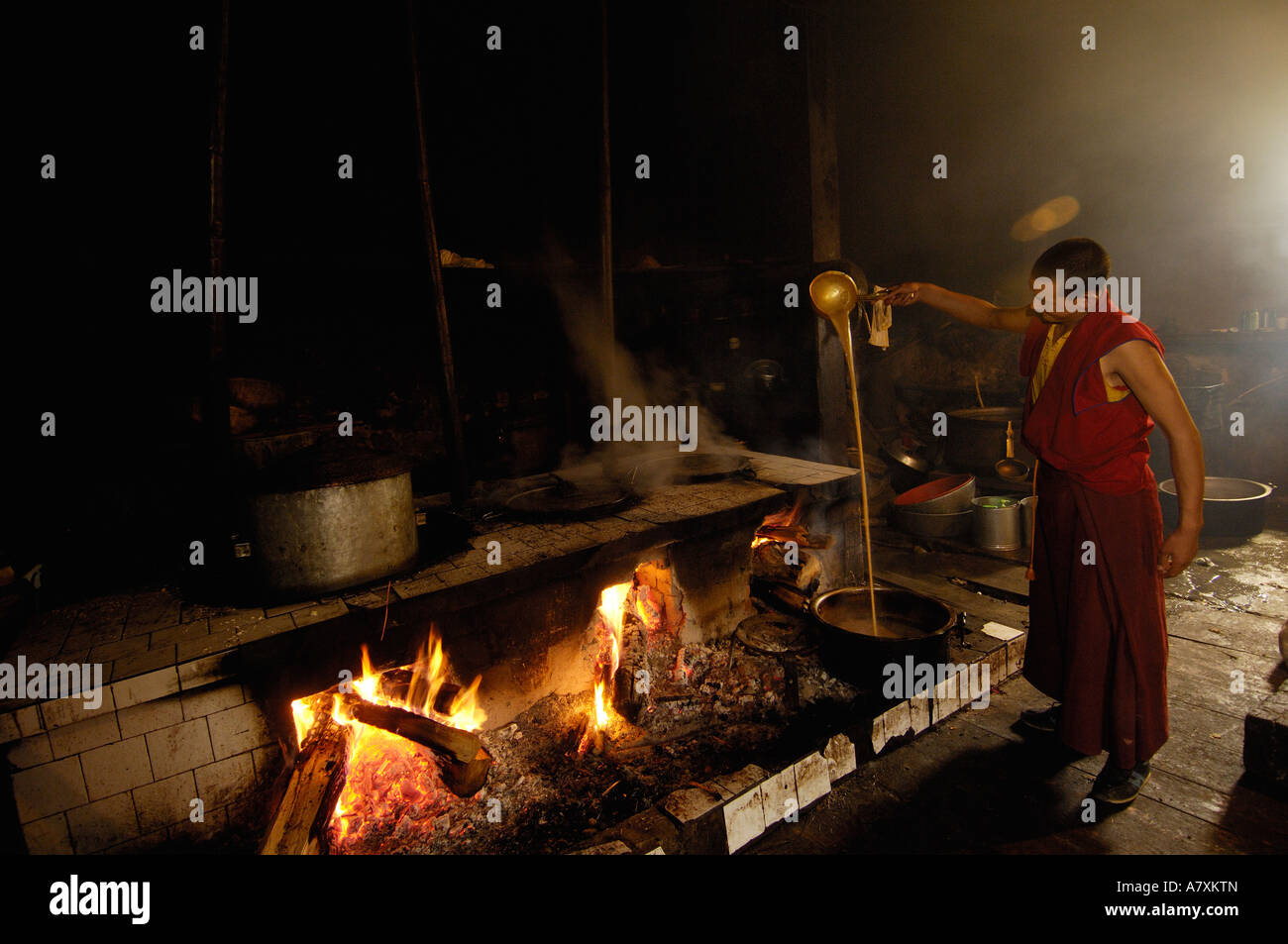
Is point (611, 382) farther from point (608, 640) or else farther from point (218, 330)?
point (218, 330)

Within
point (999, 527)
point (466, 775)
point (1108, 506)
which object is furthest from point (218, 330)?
point (999, 527)

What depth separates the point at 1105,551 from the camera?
9.79 ft

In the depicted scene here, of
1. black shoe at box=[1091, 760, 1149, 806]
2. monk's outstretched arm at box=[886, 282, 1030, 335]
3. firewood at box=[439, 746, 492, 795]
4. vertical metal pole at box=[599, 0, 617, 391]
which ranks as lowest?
black shoe at box=[1091, 760, 1149, 806]

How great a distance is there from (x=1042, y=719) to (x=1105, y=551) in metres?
1.29

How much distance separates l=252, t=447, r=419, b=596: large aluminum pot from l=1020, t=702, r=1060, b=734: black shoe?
379 centimetres

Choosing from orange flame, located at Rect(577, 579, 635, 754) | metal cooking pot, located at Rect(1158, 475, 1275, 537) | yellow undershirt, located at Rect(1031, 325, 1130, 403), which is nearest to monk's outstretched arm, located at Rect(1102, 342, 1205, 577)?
yellow undershirt, located at Rect(1031, 325, 1130, 403)

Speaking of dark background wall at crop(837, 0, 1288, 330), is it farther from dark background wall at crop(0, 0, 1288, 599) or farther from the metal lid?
the metal lid

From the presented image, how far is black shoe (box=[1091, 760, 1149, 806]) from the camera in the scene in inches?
119

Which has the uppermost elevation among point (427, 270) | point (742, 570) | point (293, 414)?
point (427, 270)

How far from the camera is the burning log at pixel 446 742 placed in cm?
290

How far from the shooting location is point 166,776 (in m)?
2.62

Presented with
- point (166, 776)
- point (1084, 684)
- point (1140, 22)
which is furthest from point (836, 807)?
point (1140, 22)
